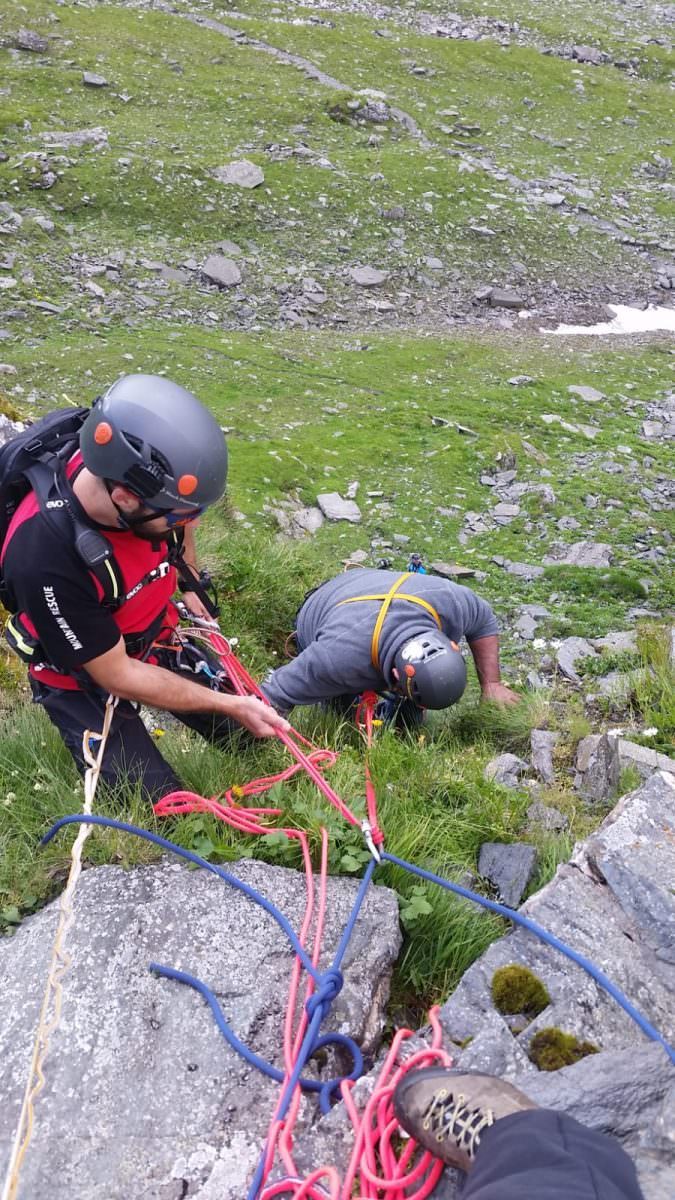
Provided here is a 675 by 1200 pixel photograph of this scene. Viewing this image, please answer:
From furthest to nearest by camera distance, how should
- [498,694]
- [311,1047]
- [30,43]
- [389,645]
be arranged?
[30,43] < [498,694] < [389,645] < [311,1047]

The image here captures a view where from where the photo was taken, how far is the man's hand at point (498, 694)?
611cm

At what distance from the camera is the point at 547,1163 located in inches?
92.1

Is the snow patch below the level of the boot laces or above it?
below

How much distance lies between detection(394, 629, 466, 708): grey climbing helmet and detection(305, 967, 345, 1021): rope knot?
2053 millimetres

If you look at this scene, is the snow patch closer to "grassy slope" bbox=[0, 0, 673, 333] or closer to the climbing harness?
"grassy slope" bbox=[0, 0, 673, 333]

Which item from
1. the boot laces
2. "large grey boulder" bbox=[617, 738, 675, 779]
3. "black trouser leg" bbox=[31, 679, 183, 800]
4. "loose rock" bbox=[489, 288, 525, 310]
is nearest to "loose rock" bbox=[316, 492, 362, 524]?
"large grey boulder" bbox=[617, 738, 675, 779]

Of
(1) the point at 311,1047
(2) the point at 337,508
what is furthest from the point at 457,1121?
(2) the point at 337,508

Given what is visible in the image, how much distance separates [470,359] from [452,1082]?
545 inches

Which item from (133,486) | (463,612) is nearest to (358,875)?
(133,486)

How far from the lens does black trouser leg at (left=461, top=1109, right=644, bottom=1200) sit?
7.31ft

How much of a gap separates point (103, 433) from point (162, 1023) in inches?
91.5

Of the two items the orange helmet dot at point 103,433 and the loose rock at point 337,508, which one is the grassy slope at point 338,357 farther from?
the orange helmet dot at point 103,433

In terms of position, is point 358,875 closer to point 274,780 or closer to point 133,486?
point 274,780

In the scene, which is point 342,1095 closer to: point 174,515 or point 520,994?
point 520,994
